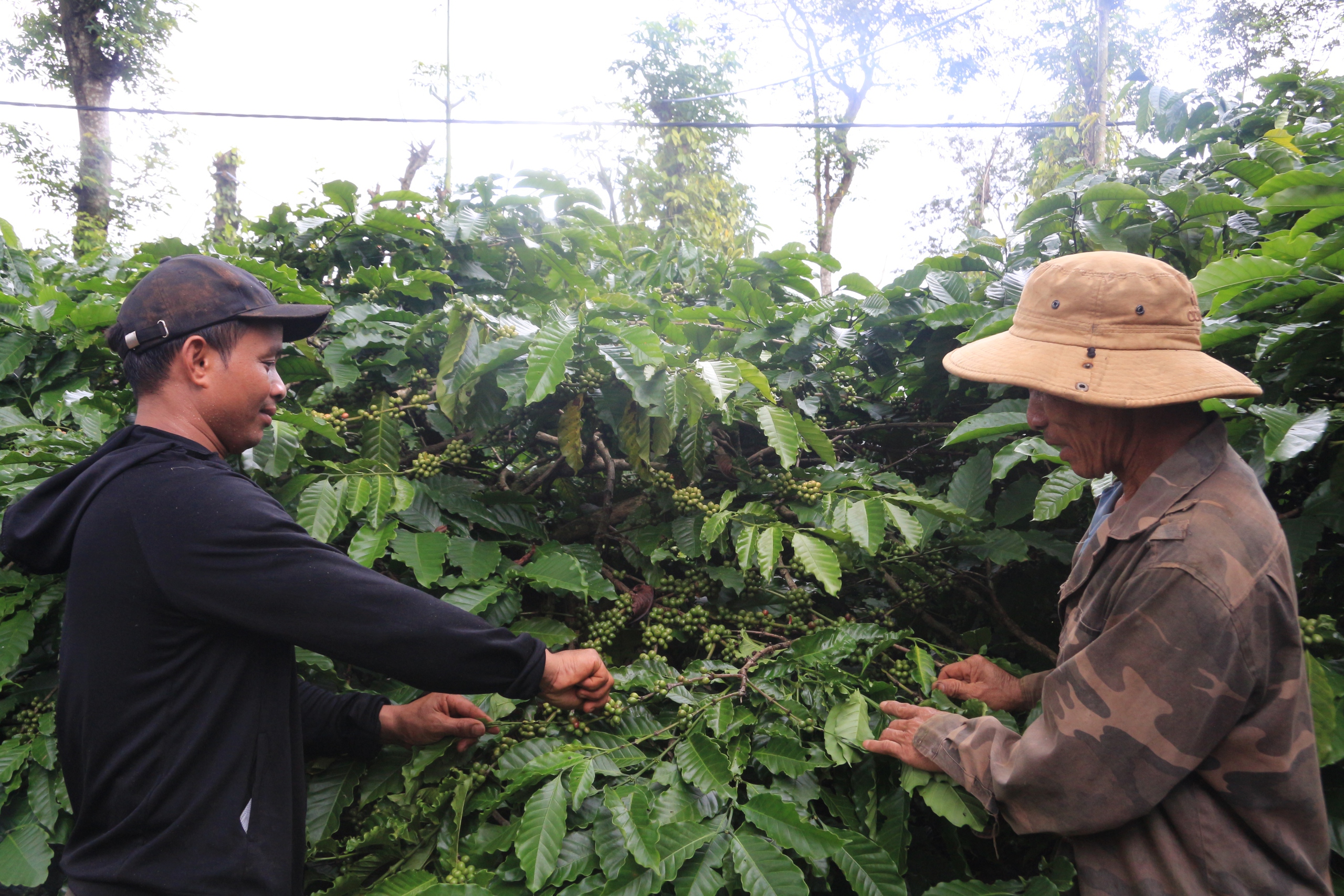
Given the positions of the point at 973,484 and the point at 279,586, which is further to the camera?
the point at 973,484

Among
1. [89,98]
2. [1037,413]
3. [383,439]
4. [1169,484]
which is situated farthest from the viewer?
[89,98]

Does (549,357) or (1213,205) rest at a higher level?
(1213,205)

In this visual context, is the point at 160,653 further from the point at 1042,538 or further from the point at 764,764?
the point at 1042,538

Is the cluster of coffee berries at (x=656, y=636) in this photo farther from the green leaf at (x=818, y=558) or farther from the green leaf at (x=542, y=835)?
the green leaf at (x=542, y=835)

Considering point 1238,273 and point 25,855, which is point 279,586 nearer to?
point 25,855

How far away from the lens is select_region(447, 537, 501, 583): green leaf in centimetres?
207

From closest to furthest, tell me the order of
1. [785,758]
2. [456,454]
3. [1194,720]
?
1. [1194,720]
2. [785,758]
3. [456,454]

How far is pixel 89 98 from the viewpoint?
526 inches

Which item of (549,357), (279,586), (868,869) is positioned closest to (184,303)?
(279,586)

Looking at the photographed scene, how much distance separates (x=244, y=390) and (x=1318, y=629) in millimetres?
2250

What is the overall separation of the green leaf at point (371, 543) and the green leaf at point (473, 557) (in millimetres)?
152

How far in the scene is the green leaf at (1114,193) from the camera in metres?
2.43

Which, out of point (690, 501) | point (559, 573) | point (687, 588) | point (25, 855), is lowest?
point (25, 855)

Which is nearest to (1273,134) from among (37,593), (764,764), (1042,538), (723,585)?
(1042,538)
